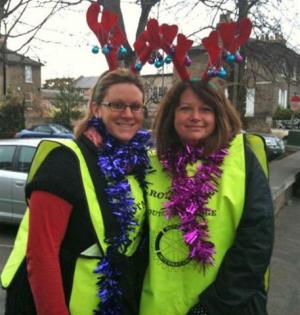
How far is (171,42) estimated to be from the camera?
89.4 inches

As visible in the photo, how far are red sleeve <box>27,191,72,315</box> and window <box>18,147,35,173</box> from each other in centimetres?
554

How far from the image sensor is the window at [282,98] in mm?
44722

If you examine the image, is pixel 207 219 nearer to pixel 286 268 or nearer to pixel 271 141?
pixel 286 268

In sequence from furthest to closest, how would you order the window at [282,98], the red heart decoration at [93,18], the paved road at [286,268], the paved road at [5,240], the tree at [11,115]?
the window at [282,98] → the tree at [11,115] → the paved road at [5,240] → the paved road at [286,268] → the red heart decoration at [93,18]

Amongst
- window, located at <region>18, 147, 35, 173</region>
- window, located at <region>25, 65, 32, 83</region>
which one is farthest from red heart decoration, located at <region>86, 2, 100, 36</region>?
window, located at <region>25, 65, 32, 83</region>

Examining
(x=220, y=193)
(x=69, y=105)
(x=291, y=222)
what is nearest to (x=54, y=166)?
(x=220, y=193)

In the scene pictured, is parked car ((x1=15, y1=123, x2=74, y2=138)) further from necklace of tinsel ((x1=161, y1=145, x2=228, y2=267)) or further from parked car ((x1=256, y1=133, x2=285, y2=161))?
necklace of tinsel ((x1=161, y1=145, x2=228, y2=267))

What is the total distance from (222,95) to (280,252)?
4.77 meters

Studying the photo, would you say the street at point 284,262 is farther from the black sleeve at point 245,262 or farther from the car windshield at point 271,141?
the car windshield at point 271,141

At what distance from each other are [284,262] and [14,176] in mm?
3943

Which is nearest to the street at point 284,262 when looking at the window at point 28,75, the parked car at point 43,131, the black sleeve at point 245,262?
the black sleeve at point 245,262

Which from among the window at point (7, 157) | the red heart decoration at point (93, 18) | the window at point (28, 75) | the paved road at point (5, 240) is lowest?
the paved road at point (5, 240)

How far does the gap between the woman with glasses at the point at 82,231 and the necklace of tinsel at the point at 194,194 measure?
0.45ft

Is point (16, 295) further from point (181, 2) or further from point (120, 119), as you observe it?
point (181, 2)
